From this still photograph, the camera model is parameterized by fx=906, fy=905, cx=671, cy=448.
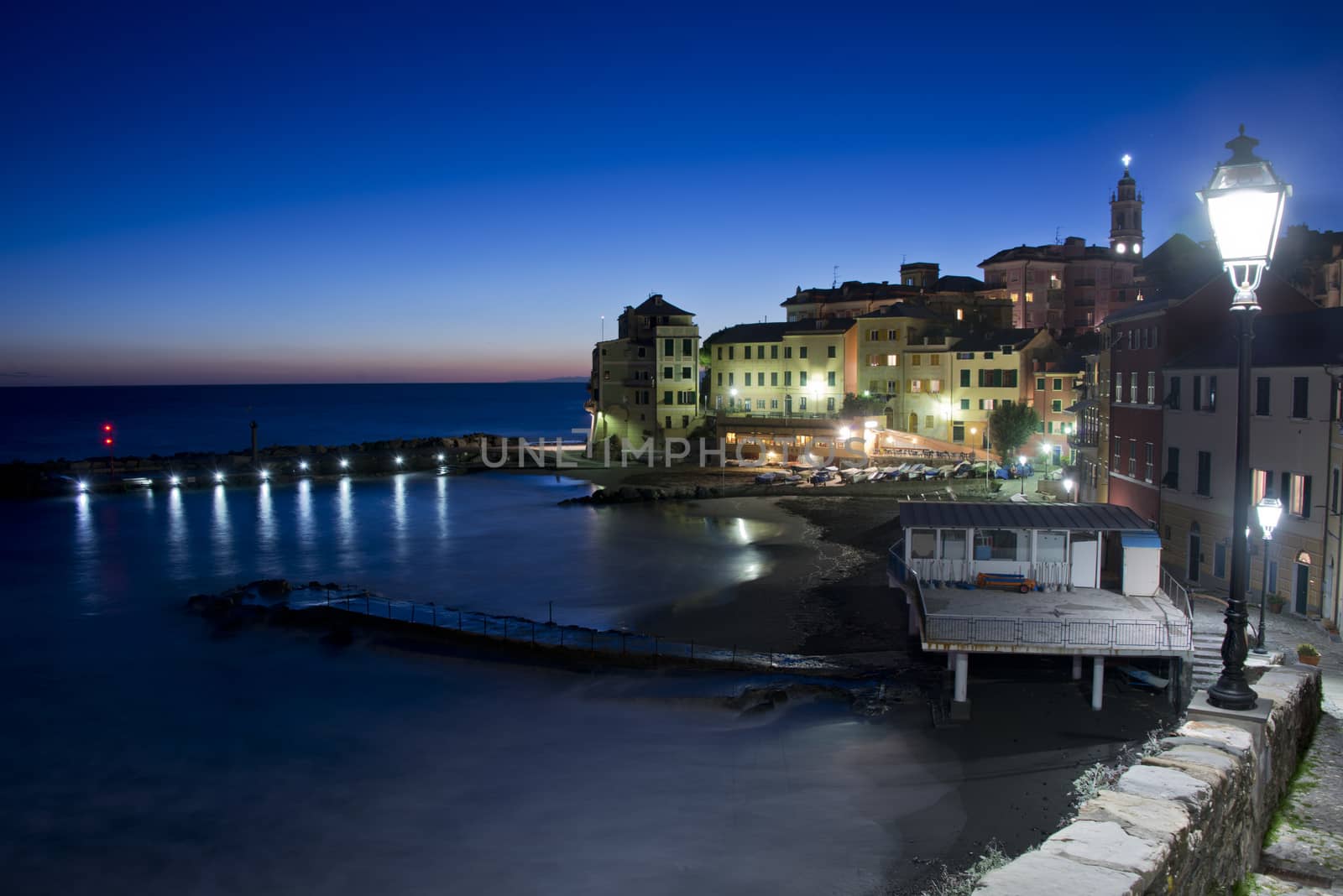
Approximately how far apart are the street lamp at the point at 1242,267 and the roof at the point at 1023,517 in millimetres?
15836

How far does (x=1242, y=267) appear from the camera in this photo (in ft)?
25.2

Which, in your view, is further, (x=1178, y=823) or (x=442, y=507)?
(x=442, y=507)

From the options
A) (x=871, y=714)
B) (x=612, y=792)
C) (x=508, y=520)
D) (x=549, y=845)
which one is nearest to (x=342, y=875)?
(x=549, y=845)

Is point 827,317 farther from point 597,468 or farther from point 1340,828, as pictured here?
point 1340,828

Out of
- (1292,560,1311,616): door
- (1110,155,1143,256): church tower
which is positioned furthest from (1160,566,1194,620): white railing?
(1110,155,1143,256): church tower

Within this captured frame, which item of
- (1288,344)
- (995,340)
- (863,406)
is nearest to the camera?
(1288,344)

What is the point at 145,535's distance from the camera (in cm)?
5612

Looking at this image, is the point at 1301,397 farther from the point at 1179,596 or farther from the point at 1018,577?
the point at 1018,577

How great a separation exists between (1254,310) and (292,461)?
93.5 meters

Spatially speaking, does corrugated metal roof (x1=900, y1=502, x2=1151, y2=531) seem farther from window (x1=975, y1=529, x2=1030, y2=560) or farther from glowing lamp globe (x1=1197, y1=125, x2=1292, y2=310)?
glowing lamp globe (x1=1197, y1=125, x2=1292, y2=310)

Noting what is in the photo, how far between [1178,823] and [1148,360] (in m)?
31.2

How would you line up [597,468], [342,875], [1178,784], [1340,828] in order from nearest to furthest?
[1178,784]
[1340,828]
[342,875]
[597,468]

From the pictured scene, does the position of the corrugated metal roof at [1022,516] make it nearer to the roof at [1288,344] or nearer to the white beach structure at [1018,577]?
the white beach structure at [1018,577]

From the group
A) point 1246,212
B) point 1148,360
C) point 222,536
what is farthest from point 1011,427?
point 1246,212
